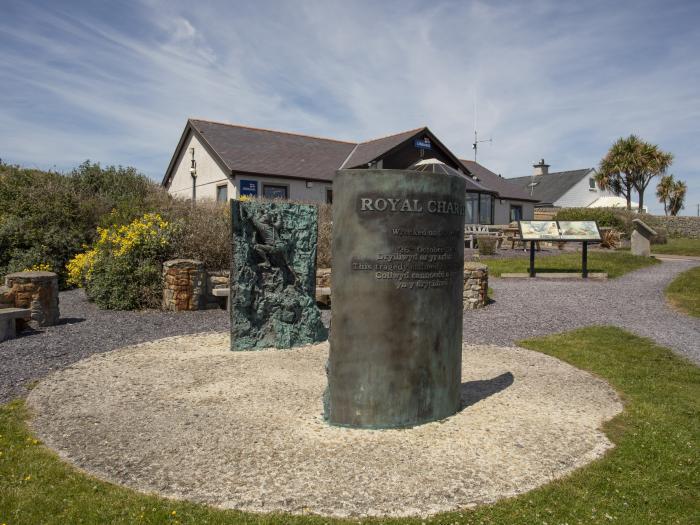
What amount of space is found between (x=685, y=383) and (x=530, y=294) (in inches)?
245

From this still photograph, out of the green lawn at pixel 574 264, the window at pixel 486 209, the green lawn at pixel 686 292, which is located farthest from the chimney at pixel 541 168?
the green lawn at pixel 686 292

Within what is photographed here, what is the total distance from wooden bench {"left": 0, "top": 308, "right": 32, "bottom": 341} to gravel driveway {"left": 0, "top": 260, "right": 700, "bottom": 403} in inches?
8.2

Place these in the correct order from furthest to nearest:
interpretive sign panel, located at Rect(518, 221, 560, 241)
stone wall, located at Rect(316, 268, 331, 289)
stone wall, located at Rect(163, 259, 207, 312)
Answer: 1. interpretive sign panel, located at Rect(518, 221, 560, 241)
2. stone wall, located at Rect(316, 268, 331, 289)
3. stone wall, located at Rect(163, 259, 207, 312)

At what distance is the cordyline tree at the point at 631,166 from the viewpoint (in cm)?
4062

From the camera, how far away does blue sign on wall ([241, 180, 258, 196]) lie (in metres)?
23.3

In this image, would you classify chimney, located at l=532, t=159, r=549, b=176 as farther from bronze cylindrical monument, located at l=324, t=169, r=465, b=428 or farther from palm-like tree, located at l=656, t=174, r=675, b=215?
bronze cylindrical monument, located at l=324, t=169, r=465, b=428

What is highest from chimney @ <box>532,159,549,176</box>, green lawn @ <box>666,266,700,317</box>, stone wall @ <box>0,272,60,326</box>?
chimney @ <box>532,159,549,176</box>

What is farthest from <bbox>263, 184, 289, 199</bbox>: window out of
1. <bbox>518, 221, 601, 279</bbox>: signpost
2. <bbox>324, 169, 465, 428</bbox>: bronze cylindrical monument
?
<bbox>324, 169, 465, 428</bbox>: bronze cylindrical monument

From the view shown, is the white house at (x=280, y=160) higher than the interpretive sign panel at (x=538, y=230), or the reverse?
the white house at (x=280, y=160)

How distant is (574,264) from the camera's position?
17.2 meters

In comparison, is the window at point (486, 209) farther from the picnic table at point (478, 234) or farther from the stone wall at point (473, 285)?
the stone wall at point (473, 285)

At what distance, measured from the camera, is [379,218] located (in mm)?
4477

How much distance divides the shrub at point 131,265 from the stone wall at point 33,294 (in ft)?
5.26

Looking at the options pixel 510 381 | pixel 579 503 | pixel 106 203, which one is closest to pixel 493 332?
pixel 510 381
